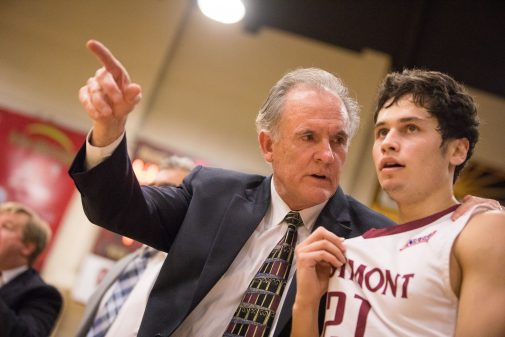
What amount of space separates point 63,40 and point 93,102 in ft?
15.2

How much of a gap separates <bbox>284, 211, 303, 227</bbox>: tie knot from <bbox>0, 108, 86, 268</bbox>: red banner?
3.63m

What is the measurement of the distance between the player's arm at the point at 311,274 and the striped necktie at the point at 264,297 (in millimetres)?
243

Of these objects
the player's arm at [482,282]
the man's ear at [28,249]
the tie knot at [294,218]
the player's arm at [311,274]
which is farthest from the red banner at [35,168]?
the player's arm at [482,282]

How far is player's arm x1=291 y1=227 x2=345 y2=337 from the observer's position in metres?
1.37

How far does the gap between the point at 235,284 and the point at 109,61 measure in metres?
0.87

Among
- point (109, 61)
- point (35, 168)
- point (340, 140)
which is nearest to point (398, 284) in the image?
point (340, 140)

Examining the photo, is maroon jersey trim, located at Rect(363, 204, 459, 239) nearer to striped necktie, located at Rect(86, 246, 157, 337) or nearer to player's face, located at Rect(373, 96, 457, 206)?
player's face, located at Rect(373, 96, 457, 206)

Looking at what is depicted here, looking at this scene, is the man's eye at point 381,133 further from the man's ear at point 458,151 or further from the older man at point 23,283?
the older man at point 23,283

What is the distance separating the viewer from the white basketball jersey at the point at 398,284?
114 centimetres

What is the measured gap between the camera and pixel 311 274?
4.54 ft

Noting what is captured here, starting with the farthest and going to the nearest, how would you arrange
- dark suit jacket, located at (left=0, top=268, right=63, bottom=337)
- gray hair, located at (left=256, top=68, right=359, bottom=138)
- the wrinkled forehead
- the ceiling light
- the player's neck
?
the ceiling light → dark suit jacket, located at (left=0, top=268, right=63, bottom=337) → gray hair, located at (left=256, top=68, right=359, bottom=138) → the wrinkled forehead → the player's neck

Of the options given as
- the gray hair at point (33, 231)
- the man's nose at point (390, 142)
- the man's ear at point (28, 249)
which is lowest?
the man's ear at point (28, 249)

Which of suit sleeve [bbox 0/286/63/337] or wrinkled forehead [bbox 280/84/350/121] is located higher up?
wrinkled forehead [bbox 280/84/350/121]

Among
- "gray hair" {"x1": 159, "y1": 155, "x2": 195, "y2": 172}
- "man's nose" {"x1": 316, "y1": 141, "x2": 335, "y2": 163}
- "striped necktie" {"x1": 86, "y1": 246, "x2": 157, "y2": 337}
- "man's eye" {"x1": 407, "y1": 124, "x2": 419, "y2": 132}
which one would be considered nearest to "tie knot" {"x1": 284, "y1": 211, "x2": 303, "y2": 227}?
"man's nose" {"x1": 316, "y1": 141, "x2": 335, "y2": 163}
